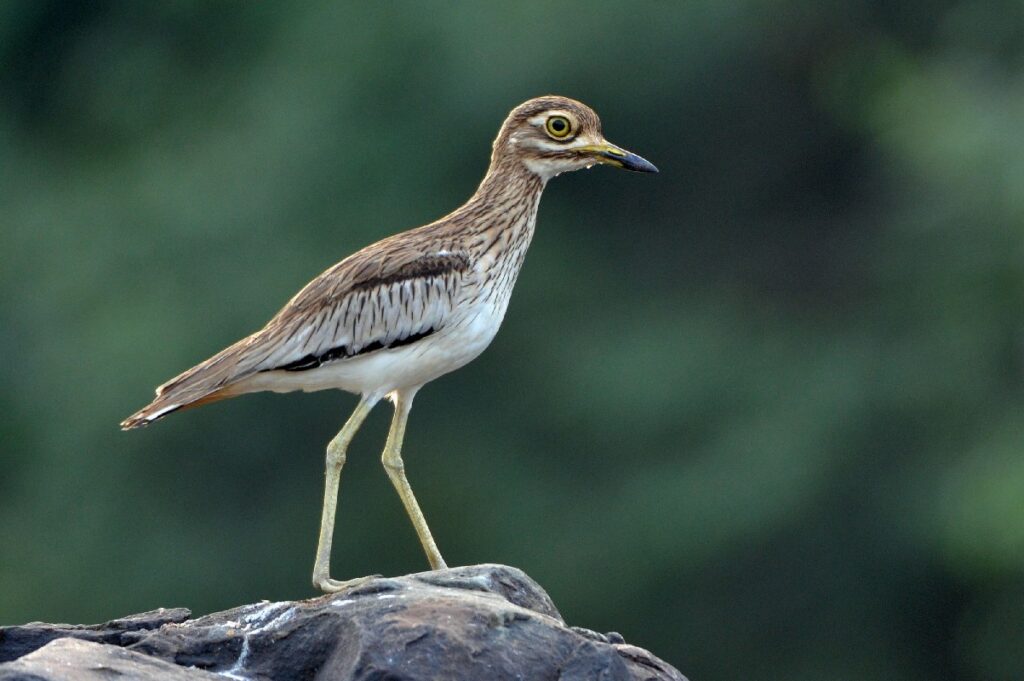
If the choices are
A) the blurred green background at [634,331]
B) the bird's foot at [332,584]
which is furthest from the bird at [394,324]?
the blurred green background at [634,331]

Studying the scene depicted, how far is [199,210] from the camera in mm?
24984

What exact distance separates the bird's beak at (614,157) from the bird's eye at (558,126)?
4.3 inches

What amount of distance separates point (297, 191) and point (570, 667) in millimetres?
17145

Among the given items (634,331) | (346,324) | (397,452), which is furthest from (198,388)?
(634,331)

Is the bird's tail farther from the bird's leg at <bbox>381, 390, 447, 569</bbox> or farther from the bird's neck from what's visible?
the bird's neck

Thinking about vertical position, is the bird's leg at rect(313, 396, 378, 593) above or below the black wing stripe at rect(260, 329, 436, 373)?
below

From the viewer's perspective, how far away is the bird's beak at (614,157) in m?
11.3

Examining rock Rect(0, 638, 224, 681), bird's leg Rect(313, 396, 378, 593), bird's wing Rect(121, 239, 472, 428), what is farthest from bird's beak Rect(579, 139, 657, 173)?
rock Rect(0, 638, 224, 681)

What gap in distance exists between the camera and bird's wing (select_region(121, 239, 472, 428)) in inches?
420

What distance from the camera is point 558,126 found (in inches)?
448

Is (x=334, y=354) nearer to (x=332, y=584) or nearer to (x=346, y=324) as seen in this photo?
(x=346, y=324)

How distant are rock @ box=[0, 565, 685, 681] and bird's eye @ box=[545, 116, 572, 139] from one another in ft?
9.15

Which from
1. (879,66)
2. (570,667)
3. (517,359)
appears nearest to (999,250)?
(879,66)

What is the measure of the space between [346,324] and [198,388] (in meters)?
0.76
